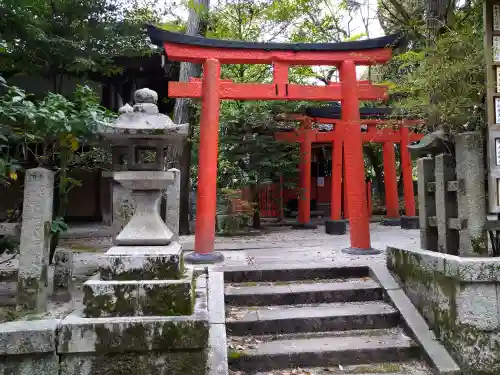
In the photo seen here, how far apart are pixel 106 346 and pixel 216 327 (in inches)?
45.3

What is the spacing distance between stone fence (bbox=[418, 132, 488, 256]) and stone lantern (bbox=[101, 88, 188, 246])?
3.13 meters

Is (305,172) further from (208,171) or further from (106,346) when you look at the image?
(106,346)

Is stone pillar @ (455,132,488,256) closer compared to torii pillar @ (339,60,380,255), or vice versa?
stone pillar @ (455,132,488,256)

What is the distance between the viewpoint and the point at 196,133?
1108 cm

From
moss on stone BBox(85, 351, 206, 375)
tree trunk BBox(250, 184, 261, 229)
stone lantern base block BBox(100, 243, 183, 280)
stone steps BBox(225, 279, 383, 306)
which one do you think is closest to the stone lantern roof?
stone lantern base block BBox(100, 243, 183, 280)

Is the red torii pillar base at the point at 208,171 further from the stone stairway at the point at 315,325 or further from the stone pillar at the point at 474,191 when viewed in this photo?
the stone pillar at the point at 474,191

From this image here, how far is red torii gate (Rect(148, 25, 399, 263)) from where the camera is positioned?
6883 mm

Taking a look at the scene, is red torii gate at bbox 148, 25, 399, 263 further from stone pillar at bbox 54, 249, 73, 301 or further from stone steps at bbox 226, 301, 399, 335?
stone pillar at bbox 54, 249, 73, 301

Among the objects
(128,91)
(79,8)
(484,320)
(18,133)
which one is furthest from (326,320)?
(128,91)

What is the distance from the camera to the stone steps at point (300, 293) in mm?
5145

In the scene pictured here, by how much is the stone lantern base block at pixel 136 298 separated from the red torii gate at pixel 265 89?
2.86 metres

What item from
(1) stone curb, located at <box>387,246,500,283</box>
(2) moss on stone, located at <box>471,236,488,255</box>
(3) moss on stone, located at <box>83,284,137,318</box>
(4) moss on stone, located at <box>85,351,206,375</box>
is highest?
(2) moss on stone, located at <box>471,236,488,255</box>

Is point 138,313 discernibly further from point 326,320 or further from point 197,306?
point 326,320

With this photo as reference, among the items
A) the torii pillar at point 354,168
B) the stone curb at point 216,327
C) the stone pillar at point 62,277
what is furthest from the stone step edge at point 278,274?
the stone pillar at point 62,277
